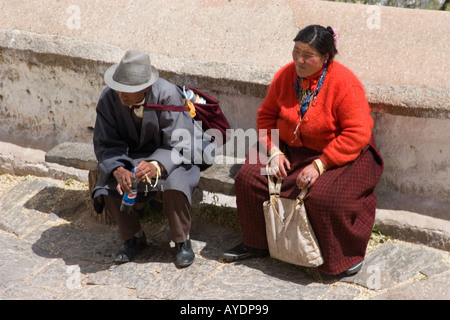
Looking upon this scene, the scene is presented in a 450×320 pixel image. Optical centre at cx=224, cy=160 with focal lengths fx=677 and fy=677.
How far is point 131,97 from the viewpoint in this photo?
4.15m

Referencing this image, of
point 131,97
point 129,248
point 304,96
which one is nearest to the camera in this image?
point 304,96

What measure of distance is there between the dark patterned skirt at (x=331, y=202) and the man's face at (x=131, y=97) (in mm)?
772

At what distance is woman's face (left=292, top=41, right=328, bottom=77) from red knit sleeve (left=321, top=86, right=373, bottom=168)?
24 centimetres

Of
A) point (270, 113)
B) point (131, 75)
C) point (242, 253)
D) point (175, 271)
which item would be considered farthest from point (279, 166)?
point (131, 75)

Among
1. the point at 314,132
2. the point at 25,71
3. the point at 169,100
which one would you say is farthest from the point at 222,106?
the point at 25,71

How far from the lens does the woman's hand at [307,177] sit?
390 centimetres

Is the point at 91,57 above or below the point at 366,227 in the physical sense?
above

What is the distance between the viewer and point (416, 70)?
169 inches

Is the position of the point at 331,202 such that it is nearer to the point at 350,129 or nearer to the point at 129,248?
the point at 350,129

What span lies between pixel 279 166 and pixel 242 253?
0.63 meters
